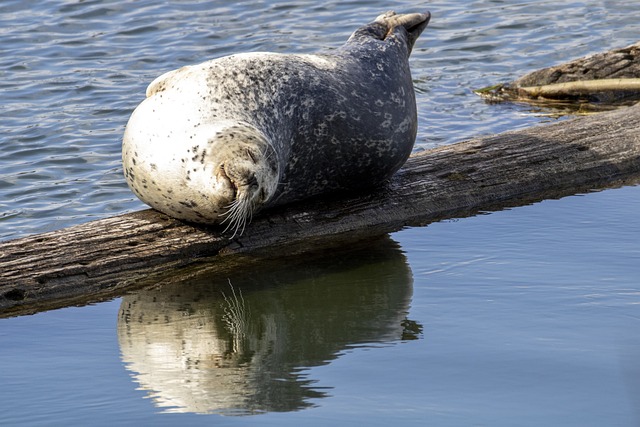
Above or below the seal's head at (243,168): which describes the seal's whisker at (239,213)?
below

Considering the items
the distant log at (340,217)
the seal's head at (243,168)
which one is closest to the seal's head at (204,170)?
the seal's head at (243,168)

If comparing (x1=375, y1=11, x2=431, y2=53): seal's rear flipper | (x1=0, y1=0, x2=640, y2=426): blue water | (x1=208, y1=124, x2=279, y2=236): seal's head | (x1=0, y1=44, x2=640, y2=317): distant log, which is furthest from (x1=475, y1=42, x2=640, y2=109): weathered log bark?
(x1=208, y1=124, x2=279, y2=236): seal's head

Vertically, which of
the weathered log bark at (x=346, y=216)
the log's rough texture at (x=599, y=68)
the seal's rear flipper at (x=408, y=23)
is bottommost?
the weathered log bark at (x=346, y=216)

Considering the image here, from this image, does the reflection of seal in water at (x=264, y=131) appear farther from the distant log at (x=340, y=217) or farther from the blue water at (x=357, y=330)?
the blue water at (x=357, y=330)

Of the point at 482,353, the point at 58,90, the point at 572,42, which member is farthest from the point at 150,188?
the point at 572,42

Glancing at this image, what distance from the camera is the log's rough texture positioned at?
938 cm

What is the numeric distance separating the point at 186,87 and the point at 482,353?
2.18 meters

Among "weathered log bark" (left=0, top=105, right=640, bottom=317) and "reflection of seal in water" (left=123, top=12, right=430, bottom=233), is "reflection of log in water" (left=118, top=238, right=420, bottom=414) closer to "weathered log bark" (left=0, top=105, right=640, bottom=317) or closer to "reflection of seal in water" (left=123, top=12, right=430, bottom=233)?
"weathered log bark" (left=0, top=105, right=640, bottom=317)

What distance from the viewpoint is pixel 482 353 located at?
14.6ft

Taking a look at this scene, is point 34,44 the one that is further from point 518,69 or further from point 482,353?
point 482,353

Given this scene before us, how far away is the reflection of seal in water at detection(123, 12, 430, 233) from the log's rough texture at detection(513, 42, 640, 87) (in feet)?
10.4

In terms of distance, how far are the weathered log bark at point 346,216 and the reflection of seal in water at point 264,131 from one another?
0.12 metres

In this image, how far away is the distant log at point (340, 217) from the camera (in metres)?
5.22

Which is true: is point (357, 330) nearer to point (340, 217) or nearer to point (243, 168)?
point (243, 168)
